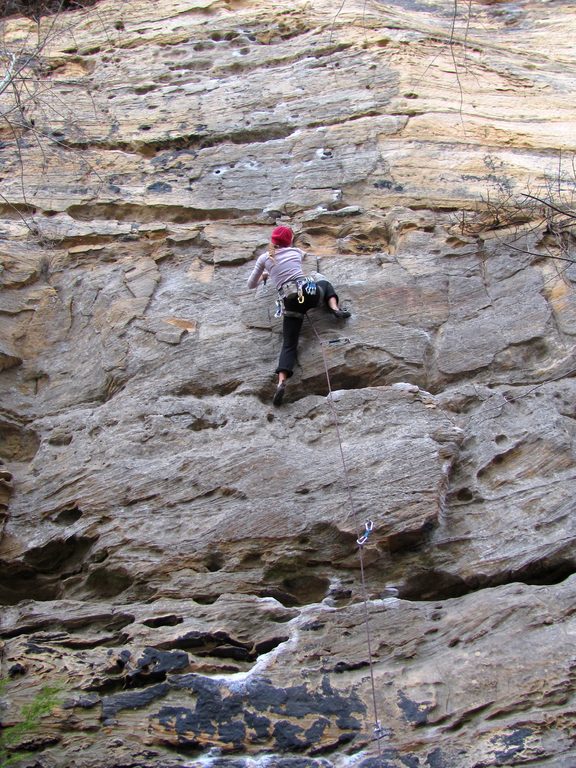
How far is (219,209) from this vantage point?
8.84m

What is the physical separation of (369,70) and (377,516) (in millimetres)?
5796

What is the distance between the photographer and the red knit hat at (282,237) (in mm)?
7812

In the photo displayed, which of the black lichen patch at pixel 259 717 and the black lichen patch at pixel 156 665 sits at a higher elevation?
the black lichen patch at pixel 156 665

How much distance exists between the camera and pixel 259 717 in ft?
16.8

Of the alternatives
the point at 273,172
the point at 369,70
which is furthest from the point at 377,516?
the point at 369,70

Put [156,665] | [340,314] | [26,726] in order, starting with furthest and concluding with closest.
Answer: [340,314], [156,665], [26,726]

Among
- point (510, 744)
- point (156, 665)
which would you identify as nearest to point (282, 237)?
point (156, 665)

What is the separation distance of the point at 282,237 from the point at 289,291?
64 cm

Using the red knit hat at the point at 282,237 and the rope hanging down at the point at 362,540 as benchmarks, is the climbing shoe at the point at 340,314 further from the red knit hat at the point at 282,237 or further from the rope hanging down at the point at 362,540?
the red knit hat at the point at 282,237

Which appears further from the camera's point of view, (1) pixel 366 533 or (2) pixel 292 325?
(2) pixel 292 325

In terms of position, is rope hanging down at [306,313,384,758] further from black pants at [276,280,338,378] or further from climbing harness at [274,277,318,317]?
climbing harness at [274,277,318,317]

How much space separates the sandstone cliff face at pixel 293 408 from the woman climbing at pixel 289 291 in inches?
6.2

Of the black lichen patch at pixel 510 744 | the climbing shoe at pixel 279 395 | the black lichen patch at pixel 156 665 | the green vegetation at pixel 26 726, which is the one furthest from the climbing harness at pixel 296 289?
the black lichen patch at pixel 510 744

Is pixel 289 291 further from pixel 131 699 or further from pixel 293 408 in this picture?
pixel 131 699
